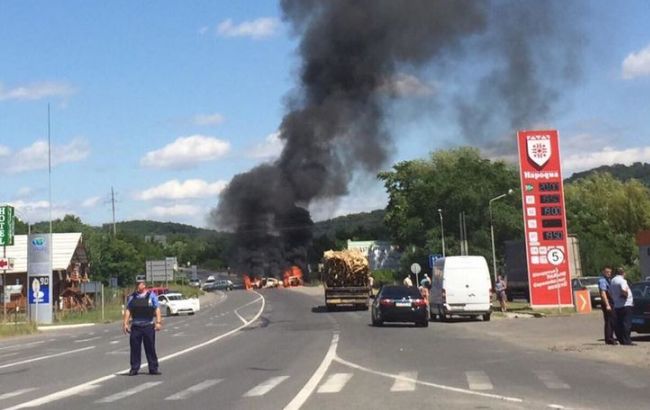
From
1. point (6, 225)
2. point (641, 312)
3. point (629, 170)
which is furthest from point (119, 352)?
point (629, 170)

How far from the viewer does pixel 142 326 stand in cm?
1538

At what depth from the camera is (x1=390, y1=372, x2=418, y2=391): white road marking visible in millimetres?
12293

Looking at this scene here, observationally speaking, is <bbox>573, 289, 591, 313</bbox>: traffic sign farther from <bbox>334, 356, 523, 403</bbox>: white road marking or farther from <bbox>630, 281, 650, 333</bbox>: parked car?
<bbox>334, 356, 523, 403</bbox>: white road marking

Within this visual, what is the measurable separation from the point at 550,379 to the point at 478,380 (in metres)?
1.16

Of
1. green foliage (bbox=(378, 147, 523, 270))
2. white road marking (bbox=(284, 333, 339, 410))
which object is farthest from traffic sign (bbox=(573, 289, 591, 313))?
green foliage (bbox=(378, 147, 523, 270))

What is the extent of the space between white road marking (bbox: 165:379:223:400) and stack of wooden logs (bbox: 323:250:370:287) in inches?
1181

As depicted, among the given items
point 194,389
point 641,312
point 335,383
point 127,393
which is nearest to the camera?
point 127,393

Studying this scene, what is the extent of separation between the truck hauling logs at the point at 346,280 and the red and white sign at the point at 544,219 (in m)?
9.61

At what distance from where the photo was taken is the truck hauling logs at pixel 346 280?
1735 inches

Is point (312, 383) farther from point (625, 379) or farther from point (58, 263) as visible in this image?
→ point (58, 263)

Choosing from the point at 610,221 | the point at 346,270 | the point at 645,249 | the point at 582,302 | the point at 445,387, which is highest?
the point at 610,221

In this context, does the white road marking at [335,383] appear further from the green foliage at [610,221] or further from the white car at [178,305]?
the green foliage at [610,221]

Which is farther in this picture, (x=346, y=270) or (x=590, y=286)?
(x=346, y=270)

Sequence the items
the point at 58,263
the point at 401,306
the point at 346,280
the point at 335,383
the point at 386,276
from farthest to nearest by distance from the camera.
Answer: the point at 386,276
the point at 58,263
the point at 346,280
the point at 401,306
the point at 335,383
